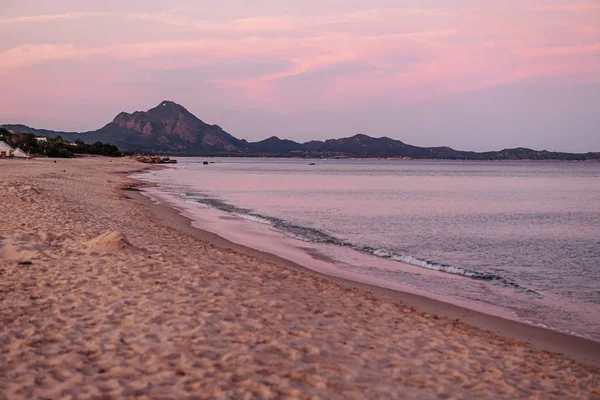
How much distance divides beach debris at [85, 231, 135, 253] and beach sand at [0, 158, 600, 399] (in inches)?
1.6

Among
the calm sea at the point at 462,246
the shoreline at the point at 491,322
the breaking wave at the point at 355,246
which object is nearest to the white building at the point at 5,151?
the calm sea at the point at 462,246

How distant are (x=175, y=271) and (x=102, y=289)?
2.01m

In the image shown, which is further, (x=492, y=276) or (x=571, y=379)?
(x=492, y=276)

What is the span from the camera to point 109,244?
12.3 m

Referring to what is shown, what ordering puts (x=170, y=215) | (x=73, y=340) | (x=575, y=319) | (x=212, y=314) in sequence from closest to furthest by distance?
1. (x=73, y=340)
2. (x=212, y=314)
3. (x=575, y=319)
4. (x=170, y=215)

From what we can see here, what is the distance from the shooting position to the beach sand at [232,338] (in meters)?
5.66

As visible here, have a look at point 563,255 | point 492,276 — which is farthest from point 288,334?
point 563,255

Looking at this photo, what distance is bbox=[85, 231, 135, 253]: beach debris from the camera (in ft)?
40.0

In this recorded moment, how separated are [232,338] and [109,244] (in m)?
6.59

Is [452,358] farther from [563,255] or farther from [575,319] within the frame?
[563,255]

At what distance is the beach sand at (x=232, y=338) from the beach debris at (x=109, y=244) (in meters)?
0.04

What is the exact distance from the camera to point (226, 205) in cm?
3556

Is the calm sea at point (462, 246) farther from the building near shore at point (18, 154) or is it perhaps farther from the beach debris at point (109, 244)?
the building near shore at point (18, 154)

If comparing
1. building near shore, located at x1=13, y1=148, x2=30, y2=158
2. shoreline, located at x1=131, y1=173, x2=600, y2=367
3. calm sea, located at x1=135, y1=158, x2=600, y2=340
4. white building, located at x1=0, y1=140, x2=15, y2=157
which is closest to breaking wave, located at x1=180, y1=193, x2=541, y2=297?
calm sea, located at x1=135, y1=158, x2=600, y2=340
